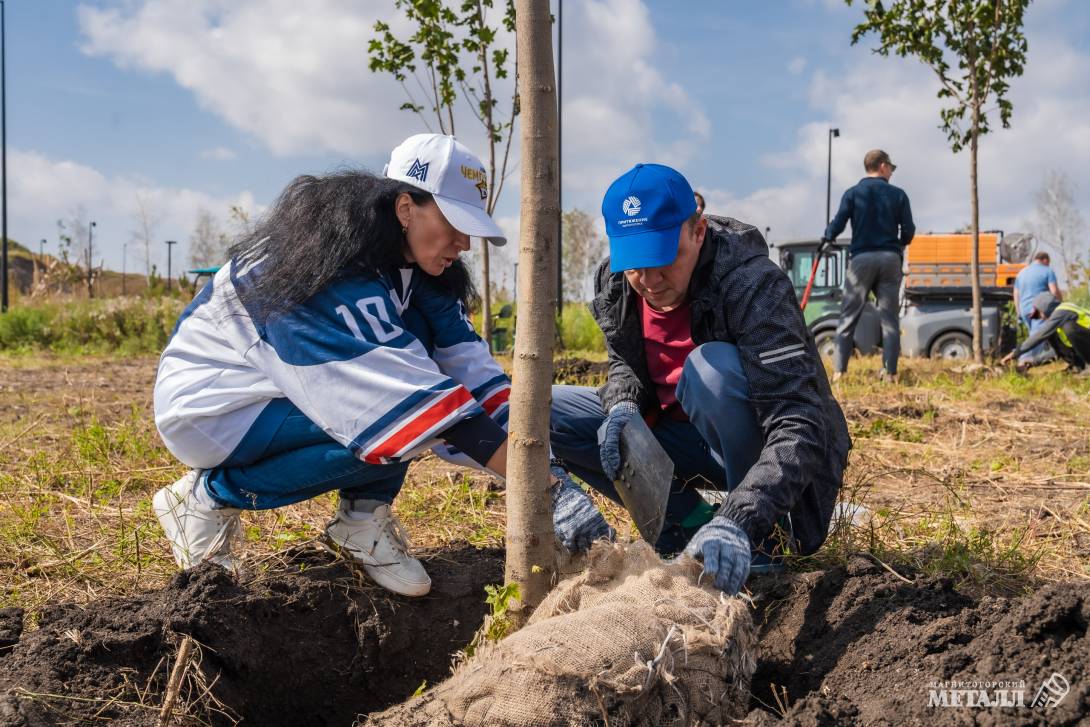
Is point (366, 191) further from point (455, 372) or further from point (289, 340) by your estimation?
point (455, 372)

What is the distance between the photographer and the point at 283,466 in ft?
7.11

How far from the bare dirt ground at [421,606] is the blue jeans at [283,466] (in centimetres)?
22

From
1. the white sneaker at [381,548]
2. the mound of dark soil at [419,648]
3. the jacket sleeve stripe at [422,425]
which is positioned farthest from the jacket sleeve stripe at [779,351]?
the white sneaker at [381,548]

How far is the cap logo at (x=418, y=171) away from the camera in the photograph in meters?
2.10

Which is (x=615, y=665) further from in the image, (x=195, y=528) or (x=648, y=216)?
(x=195, y=528)

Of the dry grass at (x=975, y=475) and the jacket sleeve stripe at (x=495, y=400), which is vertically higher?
the jacket sleeve stripe at (x=495, y=400)

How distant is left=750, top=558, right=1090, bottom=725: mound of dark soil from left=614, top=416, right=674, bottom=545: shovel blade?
36cm

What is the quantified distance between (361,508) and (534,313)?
978 mm

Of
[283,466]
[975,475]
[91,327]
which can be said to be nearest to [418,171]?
[283,466]

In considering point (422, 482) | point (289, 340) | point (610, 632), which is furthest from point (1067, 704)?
point (422, 482)

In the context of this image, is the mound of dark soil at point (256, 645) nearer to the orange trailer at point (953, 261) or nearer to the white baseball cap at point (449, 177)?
the white baseball cap at point (449, 177)

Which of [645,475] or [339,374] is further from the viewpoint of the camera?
[645,475]

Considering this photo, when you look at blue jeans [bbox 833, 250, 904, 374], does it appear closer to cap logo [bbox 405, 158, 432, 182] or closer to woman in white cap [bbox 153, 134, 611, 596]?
woman in white cap [bbox 153, 134, 611, 596]

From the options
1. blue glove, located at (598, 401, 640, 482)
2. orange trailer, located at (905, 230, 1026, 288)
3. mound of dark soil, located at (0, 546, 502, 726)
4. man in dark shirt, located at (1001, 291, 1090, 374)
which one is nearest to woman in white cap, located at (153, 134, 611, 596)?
mound of dark soil, located at (0, 546, 502, 726)
